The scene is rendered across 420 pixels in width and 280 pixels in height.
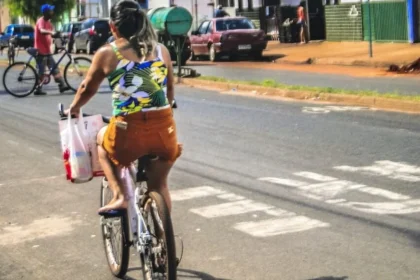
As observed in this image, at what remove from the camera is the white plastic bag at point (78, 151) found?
5.90 metres

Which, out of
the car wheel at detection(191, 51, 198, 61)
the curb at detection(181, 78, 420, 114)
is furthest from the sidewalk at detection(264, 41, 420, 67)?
the curb at detection(181, 78, 420, 114)

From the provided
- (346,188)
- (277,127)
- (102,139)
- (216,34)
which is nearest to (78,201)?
(346,188)

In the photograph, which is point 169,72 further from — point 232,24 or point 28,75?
point 232,24

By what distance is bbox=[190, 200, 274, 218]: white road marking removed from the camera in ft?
26.0

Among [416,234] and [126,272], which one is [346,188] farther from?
[126,272]

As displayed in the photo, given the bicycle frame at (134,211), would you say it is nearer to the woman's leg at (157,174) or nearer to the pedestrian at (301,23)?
the woman's leg at (157,174)

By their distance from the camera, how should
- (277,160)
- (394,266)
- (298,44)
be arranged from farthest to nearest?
(298,44) < (277,160) < (394,266)

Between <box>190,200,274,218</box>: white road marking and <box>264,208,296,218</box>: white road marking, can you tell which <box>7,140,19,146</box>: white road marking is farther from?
<box>264,208,296,218</box>: white road marking

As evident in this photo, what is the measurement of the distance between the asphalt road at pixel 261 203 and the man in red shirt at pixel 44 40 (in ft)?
Answer: 18.0

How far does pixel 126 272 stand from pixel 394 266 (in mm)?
1740

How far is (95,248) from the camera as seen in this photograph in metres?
7.06

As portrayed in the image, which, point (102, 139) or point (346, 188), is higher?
point (102, 139)

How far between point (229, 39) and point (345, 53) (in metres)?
4.68

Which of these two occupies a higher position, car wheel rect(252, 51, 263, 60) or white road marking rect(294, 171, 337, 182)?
car wheel rect(252, 51, 263, 60)
